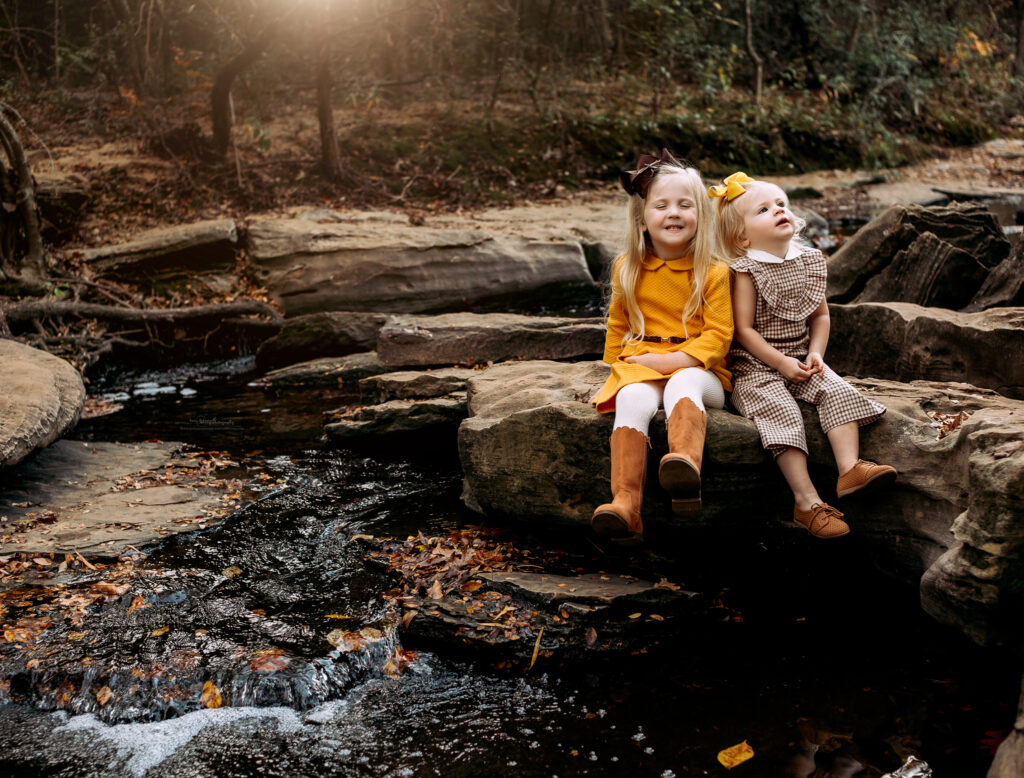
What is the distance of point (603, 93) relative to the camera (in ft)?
48.5

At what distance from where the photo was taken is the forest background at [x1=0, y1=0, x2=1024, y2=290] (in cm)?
1143

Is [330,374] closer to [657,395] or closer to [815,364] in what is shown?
[657,395]

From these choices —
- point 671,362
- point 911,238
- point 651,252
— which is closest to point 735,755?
point 671,362

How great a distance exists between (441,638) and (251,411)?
4.04m

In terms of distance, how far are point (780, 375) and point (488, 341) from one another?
11.2 feet

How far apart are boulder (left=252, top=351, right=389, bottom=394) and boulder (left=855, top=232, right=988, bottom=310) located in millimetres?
4190

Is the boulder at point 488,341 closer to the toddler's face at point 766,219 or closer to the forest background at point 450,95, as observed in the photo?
the toddler's face at point 766,219

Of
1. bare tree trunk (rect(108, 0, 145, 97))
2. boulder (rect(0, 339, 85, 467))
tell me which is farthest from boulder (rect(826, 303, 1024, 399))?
bare tree trunk (rect(108, 0, 145, 97))

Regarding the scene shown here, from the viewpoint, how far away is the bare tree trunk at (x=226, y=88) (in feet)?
35.3

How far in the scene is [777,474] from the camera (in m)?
3.75

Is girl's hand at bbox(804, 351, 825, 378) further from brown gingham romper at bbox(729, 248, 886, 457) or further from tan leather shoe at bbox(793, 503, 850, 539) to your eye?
tan leather shoe at bbox(793, 503, 850, 539)

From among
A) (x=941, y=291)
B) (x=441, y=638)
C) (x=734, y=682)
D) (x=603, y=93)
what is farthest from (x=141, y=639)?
(x=603, y=93)

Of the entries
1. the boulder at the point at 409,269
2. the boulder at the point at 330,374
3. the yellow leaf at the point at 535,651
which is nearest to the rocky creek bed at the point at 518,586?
the yellow leaf at the point at 535,651

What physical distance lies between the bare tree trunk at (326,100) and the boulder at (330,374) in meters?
4.86
